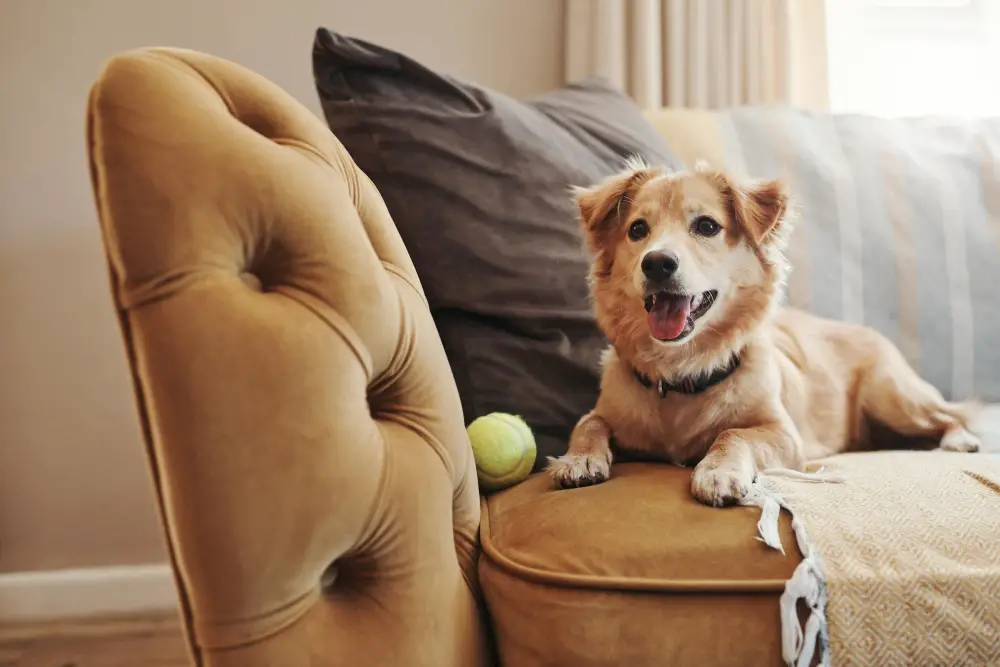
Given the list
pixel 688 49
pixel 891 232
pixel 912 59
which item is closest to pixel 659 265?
pixel 891 232

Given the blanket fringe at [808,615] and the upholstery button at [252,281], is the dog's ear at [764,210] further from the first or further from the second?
the upholstery button at [252,281]

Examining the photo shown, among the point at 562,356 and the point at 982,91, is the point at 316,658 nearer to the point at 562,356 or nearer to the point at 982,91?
the point at 562,356

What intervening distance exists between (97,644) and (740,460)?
1550 millimetres

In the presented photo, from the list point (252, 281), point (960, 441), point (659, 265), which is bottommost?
point (960, 441)

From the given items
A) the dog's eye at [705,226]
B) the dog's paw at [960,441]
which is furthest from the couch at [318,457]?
the dog's paw at [960,441]

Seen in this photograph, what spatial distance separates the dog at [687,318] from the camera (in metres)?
1.14

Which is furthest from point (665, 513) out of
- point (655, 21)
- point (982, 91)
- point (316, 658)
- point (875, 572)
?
point (982, 91)

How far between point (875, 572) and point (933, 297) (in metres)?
1.07

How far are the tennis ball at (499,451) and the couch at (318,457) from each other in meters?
0.16

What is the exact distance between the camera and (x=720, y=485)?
90 centimetres

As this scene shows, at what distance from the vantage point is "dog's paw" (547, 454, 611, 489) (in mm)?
1025

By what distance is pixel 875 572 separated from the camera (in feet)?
2.53

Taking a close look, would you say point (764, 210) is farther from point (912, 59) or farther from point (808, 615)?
point (912, 59)

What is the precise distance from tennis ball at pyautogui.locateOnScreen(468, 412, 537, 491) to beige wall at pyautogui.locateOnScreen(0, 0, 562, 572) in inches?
46.0
